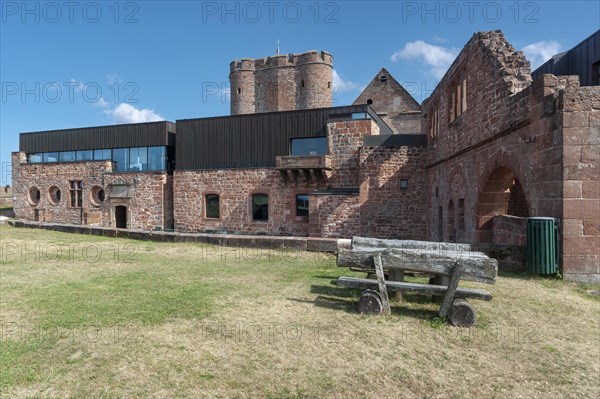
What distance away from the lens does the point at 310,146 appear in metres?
18.3

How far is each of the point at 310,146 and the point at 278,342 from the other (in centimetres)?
1514

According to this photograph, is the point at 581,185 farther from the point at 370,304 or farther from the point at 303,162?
the point at 303,162

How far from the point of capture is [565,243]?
621cm

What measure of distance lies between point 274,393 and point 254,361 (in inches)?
22.3

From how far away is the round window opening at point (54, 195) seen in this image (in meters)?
25.6

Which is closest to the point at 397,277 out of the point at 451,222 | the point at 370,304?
the point at 370,304

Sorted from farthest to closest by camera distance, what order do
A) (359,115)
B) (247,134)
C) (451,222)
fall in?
(247,134)
(359,115)
(451,222)

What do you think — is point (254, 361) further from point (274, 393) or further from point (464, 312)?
point (464, 312)

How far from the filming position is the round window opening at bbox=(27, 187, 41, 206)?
26466 mm

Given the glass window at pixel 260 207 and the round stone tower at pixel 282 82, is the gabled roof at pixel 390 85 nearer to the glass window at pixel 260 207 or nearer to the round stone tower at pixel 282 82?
the round stone tower at pixel 282 82

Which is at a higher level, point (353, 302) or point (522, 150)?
point (522, 150)

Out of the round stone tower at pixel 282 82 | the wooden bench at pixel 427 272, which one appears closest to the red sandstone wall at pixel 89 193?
the round stone tower at pixel 282 82

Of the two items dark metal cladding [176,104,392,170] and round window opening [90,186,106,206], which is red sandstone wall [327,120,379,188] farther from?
round window opening [90,186,106,206]

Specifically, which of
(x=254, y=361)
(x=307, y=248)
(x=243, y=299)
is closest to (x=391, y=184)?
(x=307, y=248)
